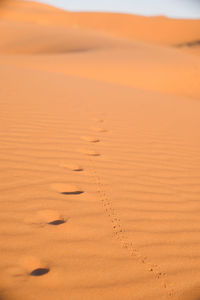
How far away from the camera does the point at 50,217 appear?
221 centimetres

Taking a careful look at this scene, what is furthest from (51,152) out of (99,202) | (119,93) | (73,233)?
(119,93)

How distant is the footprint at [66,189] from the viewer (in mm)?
2548

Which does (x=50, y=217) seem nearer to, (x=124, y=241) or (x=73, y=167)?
(x=124, y=241)

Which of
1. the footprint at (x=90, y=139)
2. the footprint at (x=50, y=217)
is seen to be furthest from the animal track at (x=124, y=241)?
Answer: the footprint at (x=90, y=139)

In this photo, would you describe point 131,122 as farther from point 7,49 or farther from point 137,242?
point 7,49

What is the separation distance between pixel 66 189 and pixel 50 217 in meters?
0.42

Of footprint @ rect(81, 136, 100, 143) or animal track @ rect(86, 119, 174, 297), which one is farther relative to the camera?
footprint @ rect(81, 136, 100, 143)

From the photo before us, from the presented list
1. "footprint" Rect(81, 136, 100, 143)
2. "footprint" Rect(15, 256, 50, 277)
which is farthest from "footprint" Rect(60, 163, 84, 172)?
"footprint" Rect(15, 256, 50, 277)

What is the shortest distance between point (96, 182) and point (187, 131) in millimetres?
2355

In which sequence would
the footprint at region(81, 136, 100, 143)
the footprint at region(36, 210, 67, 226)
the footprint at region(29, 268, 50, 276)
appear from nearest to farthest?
the footprint at region(29, 268, 50, 276) → the footprint at region(36, 210, 67, 226) → the footprint at region(81, 136, 100, 143)

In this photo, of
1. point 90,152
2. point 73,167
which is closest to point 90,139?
point 90,152

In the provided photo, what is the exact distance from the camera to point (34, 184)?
8.47ft

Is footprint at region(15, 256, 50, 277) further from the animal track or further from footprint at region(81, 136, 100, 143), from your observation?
footprint at region(81, 136, 100, 143)

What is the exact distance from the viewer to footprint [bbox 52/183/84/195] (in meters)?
2.55
